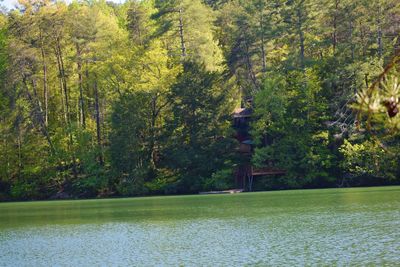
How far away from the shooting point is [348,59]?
40906mm

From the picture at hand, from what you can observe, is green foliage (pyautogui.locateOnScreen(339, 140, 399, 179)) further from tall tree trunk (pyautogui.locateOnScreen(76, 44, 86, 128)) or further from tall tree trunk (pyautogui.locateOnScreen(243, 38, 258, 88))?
tall tree trunk (pyautogui.locateOnScreen(76, 44, 86, 128))

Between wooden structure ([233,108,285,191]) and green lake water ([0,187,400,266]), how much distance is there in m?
11.0

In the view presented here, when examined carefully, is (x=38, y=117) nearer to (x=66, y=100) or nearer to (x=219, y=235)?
(x=66, y=100)

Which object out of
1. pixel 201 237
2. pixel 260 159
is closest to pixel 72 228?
pixel 201 237

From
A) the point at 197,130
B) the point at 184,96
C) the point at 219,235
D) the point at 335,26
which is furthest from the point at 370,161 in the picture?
the point at 219,235

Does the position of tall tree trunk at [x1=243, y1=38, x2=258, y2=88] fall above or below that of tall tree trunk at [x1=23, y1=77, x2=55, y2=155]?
above

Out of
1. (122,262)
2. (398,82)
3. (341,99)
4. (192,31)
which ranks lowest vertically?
(122,262)

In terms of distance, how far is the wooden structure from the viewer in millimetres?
42719

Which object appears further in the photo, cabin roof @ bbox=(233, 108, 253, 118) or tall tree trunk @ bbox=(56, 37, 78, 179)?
tall tree trunk @ bbox=(56, 37, 78, 179)

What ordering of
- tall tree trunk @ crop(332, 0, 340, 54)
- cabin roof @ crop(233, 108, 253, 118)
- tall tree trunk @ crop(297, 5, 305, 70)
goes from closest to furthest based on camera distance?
tall tree trunk @ crop(332, 0, 340, 54) < tall tree trunk @ crop(297, 5, 305, 70) < cabin roof @ crop(233, 108, 253, 118)

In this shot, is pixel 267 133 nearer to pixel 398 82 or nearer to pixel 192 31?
pixel 192 31

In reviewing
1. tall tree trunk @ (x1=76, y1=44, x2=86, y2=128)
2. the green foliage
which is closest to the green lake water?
the green foliage

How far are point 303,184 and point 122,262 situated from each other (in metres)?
26.9

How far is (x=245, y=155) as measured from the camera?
1761 inches
